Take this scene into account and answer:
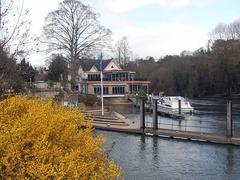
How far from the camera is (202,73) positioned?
90375 millimetres

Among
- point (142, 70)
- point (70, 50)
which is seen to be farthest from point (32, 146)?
point (142, 70)

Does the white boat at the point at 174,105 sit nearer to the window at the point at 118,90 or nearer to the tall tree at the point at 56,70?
the window at the point at 118,90

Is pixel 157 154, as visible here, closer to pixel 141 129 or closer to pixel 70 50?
pixel 141 129

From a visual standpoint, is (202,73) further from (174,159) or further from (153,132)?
(174,159)

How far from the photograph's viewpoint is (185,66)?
9850 centimetres

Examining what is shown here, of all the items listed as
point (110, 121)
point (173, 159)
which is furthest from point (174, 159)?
point (110, 121)

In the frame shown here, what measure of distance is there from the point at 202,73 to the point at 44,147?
3419 inches

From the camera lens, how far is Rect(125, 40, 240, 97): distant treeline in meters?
81.8

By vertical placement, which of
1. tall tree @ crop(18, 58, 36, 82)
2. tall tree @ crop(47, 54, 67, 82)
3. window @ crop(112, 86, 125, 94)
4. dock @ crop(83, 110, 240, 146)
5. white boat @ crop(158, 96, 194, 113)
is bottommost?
dock @ crop(83, 110, 240, 146)

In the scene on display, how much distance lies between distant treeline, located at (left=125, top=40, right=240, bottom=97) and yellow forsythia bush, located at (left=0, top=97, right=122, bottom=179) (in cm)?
7594

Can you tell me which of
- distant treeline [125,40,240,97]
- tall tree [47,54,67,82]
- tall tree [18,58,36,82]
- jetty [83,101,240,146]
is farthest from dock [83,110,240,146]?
distant treeline [125,40,240,97]

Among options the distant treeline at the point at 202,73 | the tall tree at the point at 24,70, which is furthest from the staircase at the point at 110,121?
the distant treeline at the point at 202,73

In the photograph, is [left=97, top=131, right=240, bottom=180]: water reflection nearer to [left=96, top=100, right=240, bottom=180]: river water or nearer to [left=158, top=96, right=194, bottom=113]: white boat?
[left=96, top=100, right=240, bottom=180]: river water

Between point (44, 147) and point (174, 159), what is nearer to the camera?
point (44, 147)
